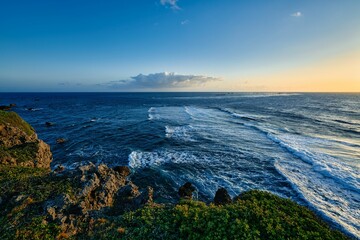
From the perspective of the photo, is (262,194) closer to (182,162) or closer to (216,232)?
(216,232)

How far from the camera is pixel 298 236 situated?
8664mm

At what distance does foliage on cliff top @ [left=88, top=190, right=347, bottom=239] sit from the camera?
8672mm

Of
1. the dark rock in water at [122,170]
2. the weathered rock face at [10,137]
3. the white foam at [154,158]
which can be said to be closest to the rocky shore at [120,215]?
the dark rock in water at [122,170]

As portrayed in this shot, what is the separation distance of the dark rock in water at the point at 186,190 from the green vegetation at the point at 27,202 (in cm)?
892

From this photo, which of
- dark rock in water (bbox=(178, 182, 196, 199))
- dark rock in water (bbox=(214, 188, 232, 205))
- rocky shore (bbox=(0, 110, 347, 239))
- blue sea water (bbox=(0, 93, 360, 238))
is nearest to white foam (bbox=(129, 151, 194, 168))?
blue sea water (bbox=(0, 93, 360, 238))

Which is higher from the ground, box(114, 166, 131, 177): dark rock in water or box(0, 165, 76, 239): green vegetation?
box(0, 165, 76, 239): green vegetation

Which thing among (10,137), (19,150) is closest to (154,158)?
(19,150)

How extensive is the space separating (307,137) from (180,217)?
33913 millimetres

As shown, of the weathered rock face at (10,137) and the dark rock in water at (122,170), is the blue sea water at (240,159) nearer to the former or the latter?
the dark rock in water at (122,170)

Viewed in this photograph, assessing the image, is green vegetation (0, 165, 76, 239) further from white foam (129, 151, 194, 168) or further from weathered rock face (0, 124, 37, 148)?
white foam (129, 151, 194, 168)

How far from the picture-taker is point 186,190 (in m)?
17.2

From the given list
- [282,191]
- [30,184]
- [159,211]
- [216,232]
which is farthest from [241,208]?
[30,184]

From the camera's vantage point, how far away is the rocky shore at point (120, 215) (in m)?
8.74

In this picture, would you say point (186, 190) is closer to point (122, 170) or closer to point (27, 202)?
point (122, 170)
